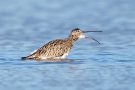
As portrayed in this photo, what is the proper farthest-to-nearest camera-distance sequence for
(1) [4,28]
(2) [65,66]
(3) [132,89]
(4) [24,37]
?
(1) [4,28], (4) [24,37], (2) [65,66], (3) [132,89]

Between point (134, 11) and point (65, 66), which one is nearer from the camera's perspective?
point (65, 66)

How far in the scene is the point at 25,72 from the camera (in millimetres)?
16734

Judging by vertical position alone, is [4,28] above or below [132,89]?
above

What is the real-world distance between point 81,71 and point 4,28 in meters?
8.82

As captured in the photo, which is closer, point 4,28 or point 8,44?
point 8,44

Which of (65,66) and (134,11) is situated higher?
(134,11)

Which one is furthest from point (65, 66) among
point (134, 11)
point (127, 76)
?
point (134, 11)

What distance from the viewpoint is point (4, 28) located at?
83.5ft

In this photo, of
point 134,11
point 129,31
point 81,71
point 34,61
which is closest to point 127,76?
point 81,71

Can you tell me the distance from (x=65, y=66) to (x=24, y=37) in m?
5.59

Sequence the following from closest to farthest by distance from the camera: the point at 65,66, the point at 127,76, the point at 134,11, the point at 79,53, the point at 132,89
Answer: the point at 132,89
the point at 127,76
the point at 65,66
the point at 79,53
the point at 134,11

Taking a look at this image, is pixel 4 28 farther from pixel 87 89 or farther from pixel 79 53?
pixel 87 89

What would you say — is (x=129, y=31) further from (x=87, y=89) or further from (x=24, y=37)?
(x=87, y=89)

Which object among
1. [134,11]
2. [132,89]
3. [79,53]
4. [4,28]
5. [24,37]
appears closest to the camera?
[132,89]
